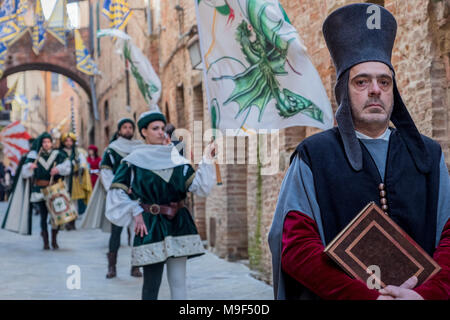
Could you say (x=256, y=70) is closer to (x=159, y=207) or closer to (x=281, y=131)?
(x=159, y=207)

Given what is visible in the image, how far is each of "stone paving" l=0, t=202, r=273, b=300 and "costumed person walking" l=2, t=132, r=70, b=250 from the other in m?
0.37

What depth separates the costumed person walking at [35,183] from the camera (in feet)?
38.3

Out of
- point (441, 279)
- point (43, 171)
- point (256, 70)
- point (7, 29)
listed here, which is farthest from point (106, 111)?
point (441, 279)

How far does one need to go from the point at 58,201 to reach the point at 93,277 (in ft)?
9.92

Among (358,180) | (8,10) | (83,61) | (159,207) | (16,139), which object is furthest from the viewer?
(83,61)

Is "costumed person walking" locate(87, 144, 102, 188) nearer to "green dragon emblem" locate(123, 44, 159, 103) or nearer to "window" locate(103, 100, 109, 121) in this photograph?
"green dragon emblem" locate(123, 44, 159, 103)

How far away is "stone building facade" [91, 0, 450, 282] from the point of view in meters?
5.23

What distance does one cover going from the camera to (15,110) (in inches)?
2068

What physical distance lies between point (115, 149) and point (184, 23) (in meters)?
5.67

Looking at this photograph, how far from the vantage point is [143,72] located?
10133 millimetres

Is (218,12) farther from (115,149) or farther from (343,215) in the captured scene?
(115,149)

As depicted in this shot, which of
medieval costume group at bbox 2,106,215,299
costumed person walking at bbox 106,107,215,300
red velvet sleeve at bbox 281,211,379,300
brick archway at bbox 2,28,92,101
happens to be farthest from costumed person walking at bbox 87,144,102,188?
red velvet sleeve at bbox 281,211,379,300

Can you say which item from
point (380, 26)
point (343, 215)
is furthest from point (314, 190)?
point (380, 26)

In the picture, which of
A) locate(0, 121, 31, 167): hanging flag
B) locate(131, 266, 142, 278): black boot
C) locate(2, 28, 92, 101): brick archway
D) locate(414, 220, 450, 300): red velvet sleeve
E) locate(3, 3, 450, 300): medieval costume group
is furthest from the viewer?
locate(2, 28, 92, 101): brick archway
